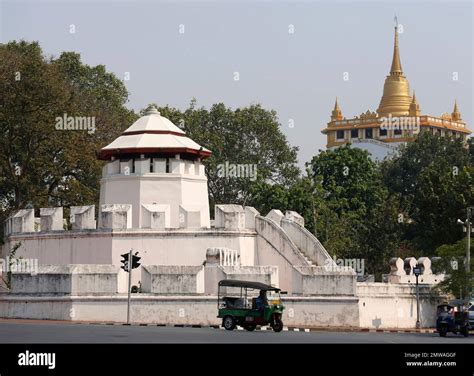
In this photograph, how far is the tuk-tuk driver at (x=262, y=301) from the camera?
126ft

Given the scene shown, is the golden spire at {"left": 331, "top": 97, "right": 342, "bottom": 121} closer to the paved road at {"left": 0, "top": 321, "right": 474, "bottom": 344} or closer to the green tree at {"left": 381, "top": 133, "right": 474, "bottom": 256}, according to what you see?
the green tree at {"left": 381, "top": 133, "right": 474, "bottom": 256}

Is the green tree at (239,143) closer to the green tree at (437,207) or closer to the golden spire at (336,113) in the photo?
the green tree at (437,207)

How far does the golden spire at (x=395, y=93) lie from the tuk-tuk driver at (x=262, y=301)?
345 ft

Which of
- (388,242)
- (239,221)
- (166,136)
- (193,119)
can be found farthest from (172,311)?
(193,119)

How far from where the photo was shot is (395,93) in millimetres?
143875

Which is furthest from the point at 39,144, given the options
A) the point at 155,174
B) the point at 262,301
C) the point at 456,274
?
the point at 262,301

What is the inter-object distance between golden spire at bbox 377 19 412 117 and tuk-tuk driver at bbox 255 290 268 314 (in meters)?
105

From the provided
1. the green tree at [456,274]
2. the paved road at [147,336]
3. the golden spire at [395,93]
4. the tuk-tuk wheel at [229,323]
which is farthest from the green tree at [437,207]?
the golden spire at [395,93]

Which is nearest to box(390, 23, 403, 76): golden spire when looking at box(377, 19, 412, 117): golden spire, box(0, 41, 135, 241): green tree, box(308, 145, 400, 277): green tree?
box(377, 19, 412, 117): golden spire

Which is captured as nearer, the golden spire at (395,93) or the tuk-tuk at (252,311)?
the tuk-tuk at (252,311)

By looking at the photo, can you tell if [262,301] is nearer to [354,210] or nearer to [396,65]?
[354,210]

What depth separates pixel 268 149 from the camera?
283ft
